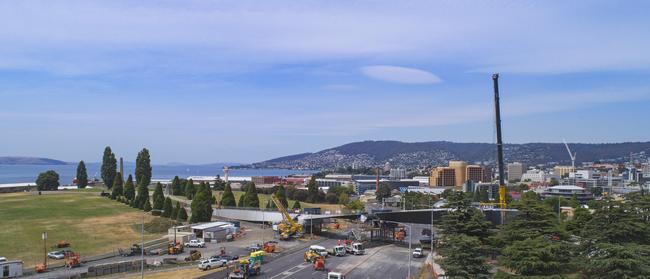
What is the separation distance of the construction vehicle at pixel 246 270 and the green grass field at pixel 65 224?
985 inches

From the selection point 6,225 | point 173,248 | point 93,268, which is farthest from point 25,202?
point 93,268

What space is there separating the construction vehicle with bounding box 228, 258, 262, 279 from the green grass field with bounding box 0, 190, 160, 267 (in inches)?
985

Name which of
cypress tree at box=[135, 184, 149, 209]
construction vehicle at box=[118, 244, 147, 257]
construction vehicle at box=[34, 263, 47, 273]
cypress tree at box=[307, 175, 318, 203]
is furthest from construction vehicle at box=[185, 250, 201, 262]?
cypress tree at box=[307, 175, 318, 203]

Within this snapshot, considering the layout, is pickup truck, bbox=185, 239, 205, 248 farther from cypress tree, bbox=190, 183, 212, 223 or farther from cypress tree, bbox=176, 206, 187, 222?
cypress tree, bbox=176, 206, 187, 222

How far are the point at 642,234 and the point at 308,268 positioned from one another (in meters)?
36.1

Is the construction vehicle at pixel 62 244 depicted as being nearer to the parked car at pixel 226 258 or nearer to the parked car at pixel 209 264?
the parked car at pixel 226 258

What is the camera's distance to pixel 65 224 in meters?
89.8

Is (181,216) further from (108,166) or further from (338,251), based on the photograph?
(108,166)

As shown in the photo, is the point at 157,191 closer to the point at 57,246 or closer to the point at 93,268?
the point at 57,246

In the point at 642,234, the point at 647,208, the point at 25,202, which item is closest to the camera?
the point at 642,234

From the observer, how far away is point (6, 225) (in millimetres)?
86312

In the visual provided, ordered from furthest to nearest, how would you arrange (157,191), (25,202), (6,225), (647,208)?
(25,202), (157,191), (6,225), (647,208)

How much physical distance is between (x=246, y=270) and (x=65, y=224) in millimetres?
49623

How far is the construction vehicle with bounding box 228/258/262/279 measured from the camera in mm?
54125
